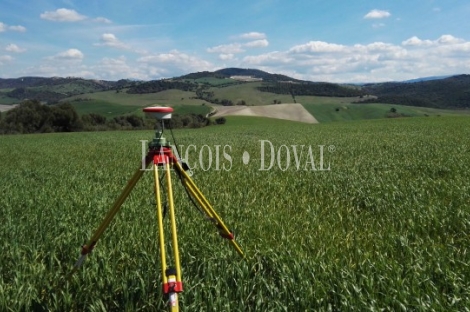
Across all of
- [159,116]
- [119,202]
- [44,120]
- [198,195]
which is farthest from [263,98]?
[159,116]

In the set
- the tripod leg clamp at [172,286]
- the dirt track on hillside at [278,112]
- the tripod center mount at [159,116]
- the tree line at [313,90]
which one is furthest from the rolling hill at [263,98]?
the tripod leg clamp at [172,286]

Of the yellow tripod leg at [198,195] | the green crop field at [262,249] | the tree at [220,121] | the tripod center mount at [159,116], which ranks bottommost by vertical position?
the tree at [220,121]

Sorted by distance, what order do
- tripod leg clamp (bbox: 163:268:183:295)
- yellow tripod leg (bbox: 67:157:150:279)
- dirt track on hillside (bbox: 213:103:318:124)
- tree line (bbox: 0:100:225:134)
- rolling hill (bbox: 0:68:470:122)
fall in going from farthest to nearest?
rolling hill (bbox: 0:68:470:122), dirt track on hillside (bbox: 213:103:318:124), tree line (bbox: 0:100:225:134), yellow tripod leg (bbox: 67:157:150:279), tripod leg clamp (bbox: 163:268:183:295)

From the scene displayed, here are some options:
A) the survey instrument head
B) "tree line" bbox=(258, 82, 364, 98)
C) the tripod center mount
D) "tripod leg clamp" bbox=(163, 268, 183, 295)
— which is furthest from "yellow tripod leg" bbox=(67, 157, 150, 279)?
"tree line" bbox=(258, 82, 364, 98)

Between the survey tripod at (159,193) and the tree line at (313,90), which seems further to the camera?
the tree line at (313,90)

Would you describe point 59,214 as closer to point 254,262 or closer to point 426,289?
point 254,262

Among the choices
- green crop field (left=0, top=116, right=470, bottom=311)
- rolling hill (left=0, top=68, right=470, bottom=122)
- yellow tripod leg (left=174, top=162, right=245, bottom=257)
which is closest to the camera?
yellow tripod leg (left=174, top=162, right=245, bottom=257)

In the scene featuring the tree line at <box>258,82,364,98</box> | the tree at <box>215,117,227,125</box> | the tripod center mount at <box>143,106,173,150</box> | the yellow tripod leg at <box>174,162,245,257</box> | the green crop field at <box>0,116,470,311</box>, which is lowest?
the tree at <box>215,117,227,125</box>

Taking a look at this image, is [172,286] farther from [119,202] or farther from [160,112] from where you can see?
[160,112]

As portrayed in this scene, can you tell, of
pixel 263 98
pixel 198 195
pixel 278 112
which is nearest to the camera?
pixel 198 195

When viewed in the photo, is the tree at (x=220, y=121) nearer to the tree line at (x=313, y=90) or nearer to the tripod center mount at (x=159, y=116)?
the tripod center mount at (x=159, y=116)

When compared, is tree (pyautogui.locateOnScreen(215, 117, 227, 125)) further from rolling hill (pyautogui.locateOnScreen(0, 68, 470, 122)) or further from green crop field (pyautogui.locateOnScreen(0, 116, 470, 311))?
green crop field (pyautogui.locateOnScreen(0, 116, 470, 311))

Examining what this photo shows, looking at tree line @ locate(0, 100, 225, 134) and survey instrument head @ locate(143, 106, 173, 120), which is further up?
survey instrument head @ locate(143, 106, 173, 120)

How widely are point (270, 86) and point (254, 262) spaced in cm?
18600
